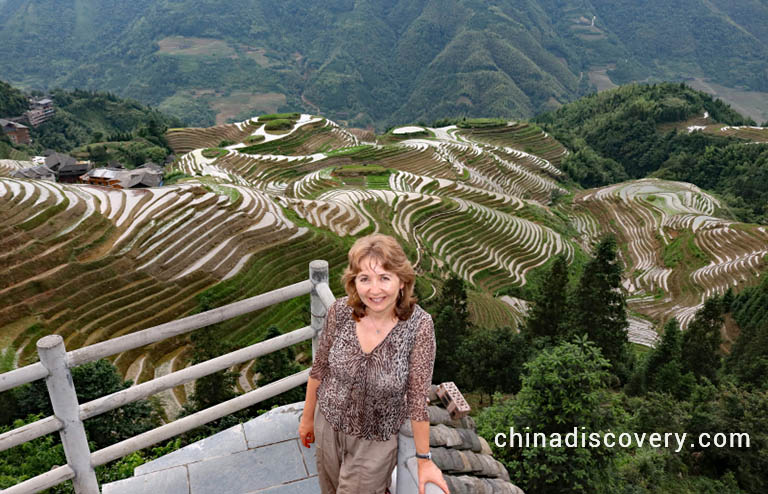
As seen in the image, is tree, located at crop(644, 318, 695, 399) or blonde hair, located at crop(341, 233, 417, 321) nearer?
blonde hair, located at crop(341, 233, 417, 321)

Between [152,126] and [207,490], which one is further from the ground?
[152,126]

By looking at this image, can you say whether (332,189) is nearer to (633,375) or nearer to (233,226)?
(233,226)

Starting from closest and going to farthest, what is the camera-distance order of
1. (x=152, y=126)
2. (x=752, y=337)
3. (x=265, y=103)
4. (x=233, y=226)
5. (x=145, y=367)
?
(x=145, y=367) → (x=752, y=337) → (x=233, y=226) → (x=152, y=126) → (x=265, y=103)

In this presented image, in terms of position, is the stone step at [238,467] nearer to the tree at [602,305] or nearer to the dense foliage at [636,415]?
the dense foliage at [636,415]

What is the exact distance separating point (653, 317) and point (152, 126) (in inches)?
2421

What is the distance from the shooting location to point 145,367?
13281 millimetres

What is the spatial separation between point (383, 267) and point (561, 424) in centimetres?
441

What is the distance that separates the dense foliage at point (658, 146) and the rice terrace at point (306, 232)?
8105mm

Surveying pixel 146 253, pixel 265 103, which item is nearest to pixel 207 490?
pixel 146 253

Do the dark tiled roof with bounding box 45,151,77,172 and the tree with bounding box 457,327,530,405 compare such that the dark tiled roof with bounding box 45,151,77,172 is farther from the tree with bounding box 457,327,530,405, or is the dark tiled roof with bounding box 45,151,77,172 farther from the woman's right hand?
the woman's right hand

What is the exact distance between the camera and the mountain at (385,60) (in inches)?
5468

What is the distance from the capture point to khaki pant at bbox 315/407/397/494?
2.30 meters

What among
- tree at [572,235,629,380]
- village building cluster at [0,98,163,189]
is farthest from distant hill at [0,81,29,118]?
tree at [572,235,629,380]

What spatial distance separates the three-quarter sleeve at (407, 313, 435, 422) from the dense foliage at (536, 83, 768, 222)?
204 feet
